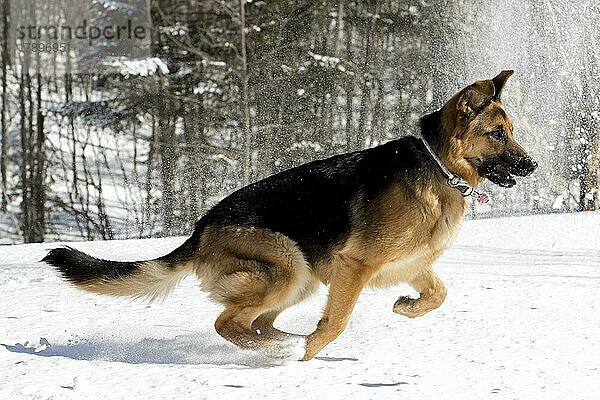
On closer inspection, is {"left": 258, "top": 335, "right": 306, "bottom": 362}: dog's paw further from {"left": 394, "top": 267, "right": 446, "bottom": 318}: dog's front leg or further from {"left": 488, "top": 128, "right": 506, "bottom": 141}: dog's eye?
{"left": 488, "top": 128, "right": 506, "bottom": 141}: dog's eye

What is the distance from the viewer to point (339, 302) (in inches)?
157

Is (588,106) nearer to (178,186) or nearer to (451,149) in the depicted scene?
(178,186)

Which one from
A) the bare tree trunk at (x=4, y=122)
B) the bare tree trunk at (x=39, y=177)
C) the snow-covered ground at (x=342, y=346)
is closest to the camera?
the snow-covered ground at (x=342, y=346)

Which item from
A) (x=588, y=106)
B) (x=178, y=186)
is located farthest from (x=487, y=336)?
(x=178, y=186)

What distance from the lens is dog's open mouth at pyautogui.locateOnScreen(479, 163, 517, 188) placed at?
4.13 metres

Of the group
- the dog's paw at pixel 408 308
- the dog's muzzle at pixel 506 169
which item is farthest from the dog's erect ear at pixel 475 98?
the dog's paw at pixel 408 308

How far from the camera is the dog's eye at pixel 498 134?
162 inches

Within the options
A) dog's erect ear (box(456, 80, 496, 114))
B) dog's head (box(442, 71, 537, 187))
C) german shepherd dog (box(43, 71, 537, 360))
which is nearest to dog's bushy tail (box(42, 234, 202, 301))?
german shepherd dog (box(43, 71, 537, 360))

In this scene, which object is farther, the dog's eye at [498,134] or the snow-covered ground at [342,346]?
the dog's eye at [498,134]

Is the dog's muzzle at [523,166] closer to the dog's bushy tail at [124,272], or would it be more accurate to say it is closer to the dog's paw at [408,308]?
the dog's paw at [408,308]

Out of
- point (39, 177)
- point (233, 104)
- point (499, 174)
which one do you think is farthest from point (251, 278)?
point (39, 177)

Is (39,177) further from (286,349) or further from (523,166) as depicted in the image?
(523,166)

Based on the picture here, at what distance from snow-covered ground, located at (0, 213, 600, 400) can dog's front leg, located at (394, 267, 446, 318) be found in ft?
0.35

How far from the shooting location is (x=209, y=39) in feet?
47.8
